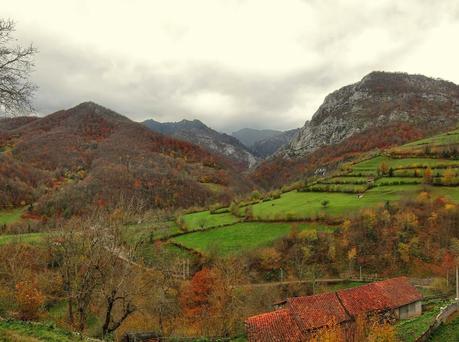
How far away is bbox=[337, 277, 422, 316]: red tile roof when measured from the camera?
3816cm

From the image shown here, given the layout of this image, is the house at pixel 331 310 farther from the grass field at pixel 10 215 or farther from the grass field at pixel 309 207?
the grass field at pixel 10 215

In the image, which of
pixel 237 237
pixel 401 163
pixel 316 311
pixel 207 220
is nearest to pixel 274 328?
pixel 316 311

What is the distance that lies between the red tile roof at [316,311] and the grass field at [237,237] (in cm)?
2428

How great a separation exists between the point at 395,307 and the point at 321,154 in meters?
157

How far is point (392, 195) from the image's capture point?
71.6 metres

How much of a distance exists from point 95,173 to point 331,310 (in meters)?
118

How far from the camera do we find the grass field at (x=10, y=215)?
99.9 metres

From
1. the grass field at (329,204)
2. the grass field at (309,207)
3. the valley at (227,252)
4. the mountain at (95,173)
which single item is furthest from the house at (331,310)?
the mountain at (95,173)

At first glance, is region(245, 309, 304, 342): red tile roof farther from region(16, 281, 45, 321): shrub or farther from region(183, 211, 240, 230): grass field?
region(183, 211, 240, 230): grass field

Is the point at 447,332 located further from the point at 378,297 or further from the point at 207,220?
the point at 207,220

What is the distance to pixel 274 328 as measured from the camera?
33.4 meters

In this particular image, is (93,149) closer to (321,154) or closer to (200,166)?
(200,166)

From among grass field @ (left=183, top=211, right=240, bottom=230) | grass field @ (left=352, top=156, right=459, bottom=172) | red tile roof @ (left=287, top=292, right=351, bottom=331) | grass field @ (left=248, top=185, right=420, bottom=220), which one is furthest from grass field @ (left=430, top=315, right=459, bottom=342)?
grass field @ (left=352, top=156, right=459, bottom=172)

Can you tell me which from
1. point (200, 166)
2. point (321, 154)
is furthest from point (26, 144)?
point (321, 154)
